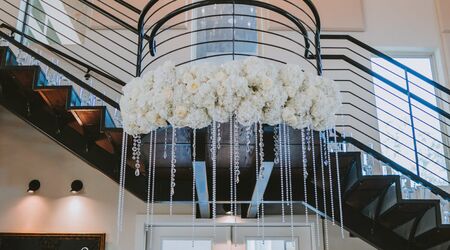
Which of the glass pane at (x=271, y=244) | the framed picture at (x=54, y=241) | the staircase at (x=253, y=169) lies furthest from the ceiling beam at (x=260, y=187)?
the framed picture at (x=54, y=241)

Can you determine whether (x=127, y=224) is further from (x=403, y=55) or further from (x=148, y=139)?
(x=403, y=55)

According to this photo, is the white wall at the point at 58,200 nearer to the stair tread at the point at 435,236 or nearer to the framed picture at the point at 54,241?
the framed picture at the point at 54,241

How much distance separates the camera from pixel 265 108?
2.30 meters

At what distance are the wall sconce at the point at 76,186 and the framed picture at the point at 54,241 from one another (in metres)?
0.47

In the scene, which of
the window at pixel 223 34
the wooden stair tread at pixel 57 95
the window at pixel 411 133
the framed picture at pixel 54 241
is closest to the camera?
the wooden stair tread at pixel 57 95

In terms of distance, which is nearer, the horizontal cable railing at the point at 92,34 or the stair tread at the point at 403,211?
the stair tread at the point at 403,211

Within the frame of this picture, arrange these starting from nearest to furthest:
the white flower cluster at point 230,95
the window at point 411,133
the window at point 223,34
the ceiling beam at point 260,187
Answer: the white flower cluster at point 230,95, the ceiling beam at point 260,187, the window at point 411,133, the window at point 223,34

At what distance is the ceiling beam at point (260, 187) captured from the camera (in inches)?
135

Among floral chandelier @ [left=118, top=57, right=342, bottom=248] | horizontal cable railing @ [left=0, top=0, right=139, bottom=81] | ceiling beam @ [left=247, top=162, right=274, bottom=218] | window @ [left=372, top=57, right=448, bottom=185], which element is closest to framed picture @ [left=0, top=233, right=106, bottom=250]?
ceiling beam @ [left=247, top=162, right=274, bottom=218]

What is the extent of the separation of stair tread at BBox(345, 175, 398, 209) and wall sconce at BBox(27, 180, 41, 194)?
3257 mm

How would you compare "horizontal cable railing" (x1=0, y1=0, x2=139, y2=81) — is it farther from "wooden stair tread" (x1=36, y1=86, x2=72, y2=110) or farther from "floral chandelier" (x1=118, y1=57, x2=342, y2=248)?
"floral chandelier" (x1=118, y1=57, x2=342, y2=248)

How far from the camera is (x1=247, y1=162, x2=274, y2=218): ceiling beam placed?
344 cm

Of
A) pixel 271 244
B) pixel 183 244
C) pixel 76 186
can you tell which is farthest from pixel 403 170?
pixel 76 186

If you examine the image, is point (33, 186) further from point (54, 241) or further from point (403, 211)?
point (403, 211)
